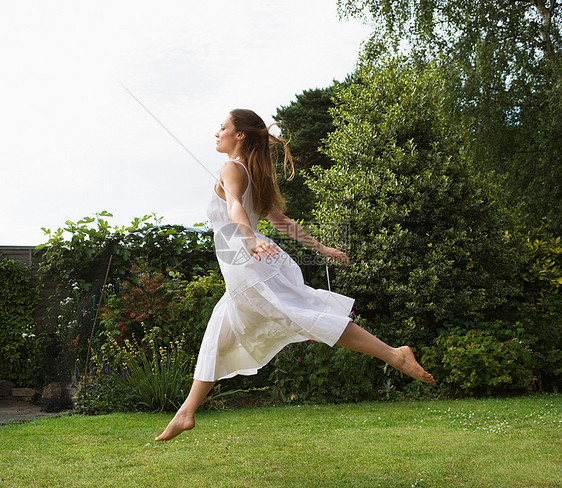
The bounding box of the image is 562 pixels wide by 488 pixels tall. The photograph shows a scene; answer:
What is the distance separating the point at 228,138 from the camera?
343 centimetres

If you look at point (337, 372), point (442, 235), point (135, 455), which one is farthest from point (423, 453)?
point (442, 235)

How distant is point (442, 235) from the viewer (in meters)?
7.50

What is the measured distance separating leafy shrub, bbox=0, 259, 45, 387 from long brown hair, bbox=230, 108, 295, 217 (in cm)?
560

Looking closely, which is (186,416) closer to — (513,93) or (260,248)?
(260,248)

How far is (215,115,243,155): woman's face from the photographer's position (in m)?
3.42

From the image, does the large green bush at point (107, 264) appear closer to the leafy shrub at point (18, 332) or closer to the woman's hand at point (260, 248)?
the leafy shrub at point (18, 332)

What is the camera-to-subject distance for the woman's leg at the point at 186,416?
3.17 meters

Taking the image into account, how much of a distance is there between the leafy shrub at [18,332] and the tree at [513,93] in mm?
6819

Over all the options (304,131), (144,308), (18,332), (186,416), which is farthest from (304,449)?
(304,131)

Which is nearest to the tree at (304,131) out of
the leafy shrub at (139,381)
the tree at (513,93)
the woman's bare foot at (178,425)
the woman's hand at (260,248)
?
the tree at (513,93)

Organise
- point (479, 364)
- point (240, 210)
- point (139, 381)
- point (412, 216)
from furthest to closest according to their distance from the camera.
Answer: point (412, 216) → point (479, 364) → point (139, 381) → point (240, 210)

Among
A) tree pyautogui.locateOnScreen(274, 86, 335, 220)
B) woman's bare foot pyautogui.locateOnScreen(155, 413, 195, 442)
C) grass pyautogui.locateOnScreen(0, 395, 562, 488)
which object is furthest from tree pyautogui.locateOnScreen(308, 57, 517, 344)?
tree pyautogui.locateOnScreen(274, 86, 335, 220)

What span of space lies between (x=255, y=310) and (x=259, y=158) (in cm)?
84

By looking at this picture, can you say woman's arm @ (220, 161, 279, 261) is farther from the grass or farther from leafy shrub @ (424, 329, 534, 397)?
leafy shrub @ (424, 329, 534, 397)
